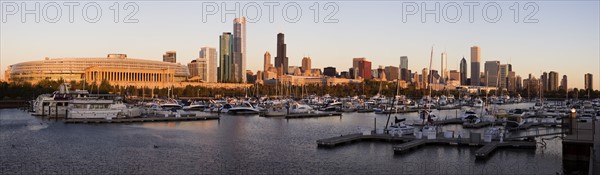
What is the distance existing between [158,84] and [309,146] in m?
141

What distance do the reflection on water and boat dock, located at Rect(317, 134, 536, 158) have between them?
676 millimetres

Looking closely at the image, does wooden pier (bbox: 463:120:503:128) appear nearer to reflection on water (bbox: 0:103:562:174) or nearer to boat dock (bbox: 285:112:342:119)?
reflection on water (bbox: 0:103:562:174)

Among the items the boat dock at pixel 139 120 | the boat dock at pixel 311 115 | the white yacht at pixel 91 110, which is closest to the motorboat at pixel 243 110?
the boat dock at pixel 311 115

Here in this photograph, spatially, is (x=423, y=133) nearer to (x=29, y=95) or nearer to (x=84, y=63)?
(x=29, y=95)

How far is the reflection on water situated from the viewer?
30406 millimetres

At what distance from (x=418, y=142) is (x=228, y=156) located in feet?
43.1

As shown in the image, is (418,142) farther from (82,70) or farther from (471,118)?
(82,70)

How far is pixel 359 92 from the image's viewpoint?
558ft

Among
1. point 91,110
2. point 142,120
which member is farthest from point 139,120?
point 91,110

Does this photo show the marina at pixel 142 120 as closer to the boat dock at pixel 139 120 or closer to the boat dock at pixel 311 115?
the boat dock at pixel 139 120

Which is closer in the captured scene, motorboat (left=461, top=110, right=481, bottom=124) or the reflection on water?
the reflection on water

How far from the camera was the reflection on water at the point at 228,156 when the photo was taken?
30.4m

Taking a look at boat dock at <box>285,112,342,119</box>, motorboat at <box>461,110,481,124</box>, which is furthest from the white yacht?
motorboat at <box>461,110,481,124</box>

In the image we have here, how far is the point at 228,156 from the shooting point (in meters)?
34.9
